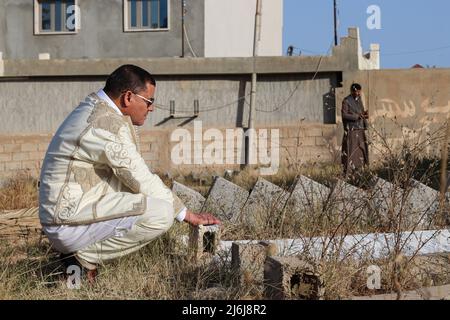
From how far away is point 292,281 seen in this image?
457cm

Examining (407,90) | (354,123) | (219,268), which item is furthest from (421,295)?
(407,90)

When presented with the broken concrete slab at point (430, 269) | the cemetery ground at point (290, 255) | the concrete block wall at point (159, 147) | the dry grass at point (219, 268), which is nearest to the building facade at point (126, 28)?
the concrete block wall at point (159, 147)

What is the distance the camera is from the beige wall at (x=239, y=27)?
24484 millimetres

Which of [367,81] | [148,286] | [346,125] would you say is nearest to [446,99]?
[367,81]

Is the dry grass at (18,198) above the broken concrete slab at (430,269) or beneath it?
beneath

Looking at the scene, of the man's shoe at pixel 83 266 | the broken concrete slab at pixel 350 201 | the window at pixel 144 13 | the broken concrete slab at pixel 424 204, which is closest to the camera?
the man's shoe at pixel 83 266

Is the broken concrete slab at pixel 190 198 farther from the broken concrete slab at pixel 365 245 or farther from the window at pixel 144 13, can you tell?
the window at pixel 144 13

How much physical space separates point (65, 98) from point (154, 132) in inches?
87.9

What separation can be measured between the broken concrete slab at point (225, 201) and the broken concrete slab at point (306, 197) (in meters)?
0.50

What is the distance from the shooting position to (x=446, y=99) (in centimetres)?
1739

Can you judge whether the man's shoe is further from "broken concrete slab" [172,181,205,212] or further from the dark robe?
the dark robe

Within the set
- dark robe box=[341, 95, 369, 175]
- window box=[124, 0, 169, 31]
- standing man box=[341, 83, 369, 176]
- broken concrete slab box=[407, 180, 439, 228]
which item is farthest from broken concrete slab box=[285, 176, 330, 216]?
window box=[124, 0, 169, 31]

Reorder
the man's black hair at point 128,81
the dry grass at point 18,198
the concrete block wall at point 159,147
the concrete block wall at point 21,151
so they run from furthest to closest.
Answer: the concrete block wall at point 21,151
the concrete block wall at point 159,147
the dry grass at point 18,198
the man's black hair at point 128,81

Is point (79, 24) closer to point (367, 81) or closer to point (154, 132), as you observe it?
point (154, 132)
